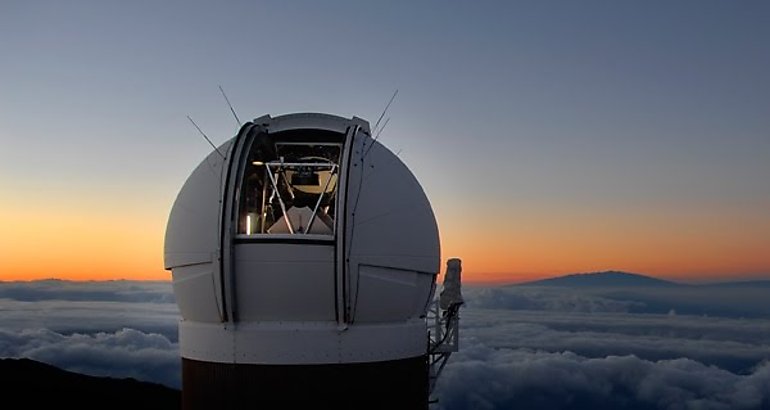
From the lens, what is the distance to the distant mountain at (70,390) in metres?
49.2

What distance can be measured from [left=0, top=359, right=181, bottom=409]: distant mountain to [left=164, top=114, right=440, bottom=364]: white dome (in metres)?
36.5

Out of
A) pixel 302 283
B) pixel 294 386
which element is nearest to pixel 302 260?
pixel 302 283

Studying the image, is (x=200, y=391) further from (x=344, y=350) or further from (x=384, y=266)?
(x=384, y=266)

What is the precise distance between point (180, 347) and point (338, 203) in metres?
3.90

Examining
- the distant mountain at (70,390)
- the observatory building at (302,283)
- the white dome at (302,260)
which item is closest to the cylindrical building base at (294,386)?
the observatory building at (302,283)

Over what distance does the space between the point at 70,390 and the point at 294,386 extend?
142ft

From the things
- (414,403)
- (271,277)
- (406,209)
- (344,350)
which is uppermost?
(406,209)

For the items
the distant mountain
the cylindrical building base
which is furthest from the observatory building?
the distant mountain

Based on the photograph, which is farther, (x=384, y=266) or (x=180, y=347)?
(x=180, y=347)

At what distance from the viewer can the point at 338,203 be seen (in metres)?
12.7

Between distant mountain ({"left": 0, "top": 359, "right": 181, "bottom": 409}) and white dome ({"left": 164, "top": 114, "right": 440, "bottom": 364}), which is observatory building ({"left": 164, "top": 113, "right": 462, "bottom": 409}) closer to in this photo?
white dome ({"left": 164, "top": 114, "right": 440, "bottom": 364})

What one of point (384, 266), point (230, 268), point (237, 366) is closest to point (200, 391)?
point (237, 366)

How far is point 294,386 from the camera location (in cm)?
1280

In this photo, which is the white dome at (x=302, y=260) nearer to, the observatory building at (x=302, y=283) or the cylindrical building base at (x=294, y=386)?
the observatory building at (x=302, y=283)
